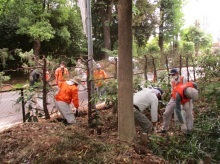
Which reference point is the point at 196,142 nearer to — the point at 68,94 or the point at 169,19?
the point at 68,94

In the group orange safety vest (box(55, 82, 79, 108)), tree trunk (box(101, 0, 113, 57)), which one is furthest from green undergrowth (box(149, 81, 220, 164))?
tree trunk (box(101, 0, 113, 57))

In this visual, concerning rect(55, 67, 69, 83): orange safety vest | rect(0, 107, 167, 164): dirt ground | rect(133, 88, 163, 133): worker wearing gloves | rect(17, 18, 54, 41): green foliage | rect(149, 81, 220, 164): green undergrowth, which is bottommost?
rect(149, 81, 220, 164): green undergrowth

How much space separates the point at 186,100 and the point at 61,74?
3540 millimetres

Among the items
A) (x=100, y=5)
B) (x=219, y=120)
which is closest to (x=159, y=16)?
(x=100, y=5)

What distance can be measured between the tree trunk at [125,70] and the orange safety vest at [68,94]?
2019mm

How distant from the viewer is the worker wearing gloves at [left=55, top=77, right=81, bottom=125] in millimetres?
6723

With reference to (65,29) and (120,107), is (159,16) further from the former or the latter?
(120,107)

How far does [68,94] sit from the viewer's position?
22.3ft

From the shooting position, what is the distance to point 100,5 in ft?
77.2

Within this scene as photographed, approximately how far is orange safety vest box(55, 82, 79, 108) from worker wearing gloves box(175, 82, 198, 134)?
92.6 inches

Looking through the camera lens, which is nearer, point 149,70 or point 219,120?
point 219,120

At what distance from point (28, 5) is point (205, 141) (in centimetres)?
1635

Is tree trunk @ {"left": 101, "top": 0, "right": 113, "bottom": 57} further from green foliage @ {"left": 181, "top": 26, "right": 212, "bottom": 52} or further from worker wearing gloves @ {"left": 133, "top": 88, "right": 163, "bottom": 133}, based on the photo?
worker wearing gloves @ {"left": 133, "top": 88, "right": 163, "bottom": 133}

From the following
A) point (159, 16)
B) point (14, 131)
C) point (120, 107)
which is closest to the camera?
point (120, 107)
